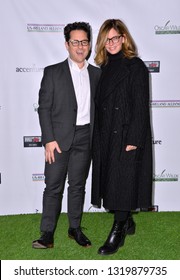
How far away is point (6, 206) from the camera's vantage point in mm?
3971

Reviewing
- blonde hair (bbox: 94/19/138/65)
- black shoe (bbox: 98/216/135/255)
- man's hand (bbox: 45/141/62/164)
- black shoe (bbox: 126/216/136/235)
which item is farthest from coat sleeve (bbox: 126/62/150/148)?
black shoe (bbox: 126/216/136/235)

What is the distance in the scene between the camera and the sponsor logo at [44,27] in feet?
12.0

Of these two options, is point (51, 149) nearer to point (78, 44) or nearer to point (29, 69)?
point (78, 44)

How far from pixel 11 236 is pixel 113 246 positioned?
99cm

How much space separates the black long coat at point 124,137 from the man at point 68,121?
0.11 m

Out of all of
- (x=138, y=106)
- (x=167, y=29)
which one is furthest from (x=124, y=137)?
(x=167, y=29)

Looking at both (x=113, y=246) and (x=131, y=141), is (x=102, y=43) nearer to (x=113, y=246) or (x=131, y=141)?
(x=131, y=141)

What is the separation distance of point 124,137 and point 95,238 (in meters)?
1.07

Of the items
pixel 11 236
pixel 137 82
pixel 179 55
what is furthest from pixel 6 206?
pixel 179 55

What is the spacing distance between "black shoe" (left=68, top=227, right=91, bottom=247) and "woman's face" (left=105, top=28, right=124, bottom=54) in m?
1.52

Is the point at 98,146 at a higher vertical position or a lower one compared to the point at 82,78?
lower

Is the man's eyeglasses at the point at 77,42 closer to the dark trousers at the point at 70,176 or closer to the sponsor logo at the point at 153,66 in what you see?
the dark trousers at the point at 70,176

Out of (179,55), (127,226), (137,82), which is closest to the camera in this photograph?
(137,82)

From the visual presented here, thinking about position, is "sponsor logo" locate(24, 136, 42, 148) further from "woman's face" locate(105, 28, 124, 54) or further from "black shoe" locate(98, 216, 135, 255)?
"woman's face" locate(105, 28, 124, 54)
